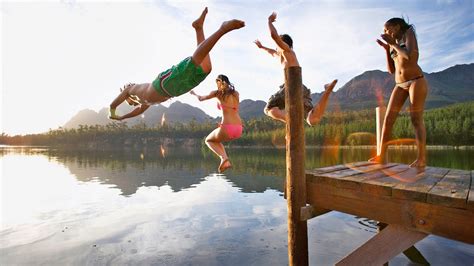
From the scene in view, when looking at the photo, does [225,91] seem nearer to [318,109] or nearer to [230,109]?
[230,109]

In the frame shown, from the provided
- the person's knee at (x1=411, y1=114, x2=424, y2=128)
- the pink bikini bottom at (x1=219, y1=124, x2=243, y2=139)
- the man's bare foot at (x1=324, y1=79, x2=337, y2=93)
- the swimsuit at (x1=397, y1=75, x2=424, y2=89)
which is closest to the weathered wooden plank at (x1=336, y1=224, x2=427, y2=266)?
the person's knee at (x1=411, y1=114, x2=424, y2=128)

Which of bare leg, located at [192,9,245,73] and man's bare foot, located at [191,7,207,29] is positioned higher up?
man's bare foot, located at [191,7,207,29]

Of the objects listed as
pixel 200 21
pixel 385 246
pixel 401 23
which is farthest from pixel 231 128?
pixel 401 23

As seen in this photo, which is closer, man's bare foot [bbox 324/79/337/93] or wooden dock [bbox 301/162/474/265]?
wooden dock [bbox 301/162/474/265]

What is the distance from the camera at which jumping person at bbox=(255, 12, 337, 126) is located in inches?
214

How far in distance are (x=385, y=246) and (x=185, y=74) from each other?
3.81m

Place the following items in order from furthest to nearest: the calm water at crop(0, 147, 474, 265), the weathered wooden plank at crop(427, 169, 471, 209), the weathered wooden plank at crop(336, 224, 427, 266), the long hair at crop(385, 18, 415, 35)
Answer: the calm water at crop(0, 147, 474, 265) < the long hair at crop(385, 18, 415, 35) < the weathered wooden plank at crop(336, 224, 427, 266) < the weathered wooden plank at crop(427, 169, 471, 209)

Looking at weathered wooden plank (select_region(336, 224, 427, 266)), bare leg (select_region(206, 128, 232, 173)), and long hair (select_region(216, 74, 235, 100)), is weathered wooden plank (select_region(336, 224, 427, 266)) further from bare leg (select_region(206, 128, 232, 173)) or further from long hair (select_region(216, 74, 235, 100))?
long hair (select_region(216, 74, 235, 100))

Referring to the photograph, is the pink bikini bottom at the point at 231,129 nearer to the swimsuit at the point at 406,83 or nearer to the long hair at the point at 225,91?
the long hair at the point at 225,91

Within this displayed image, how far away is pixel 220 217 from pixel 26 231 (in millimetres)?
10537

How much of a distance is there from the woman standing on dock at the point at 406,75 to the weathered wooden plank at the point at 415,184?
0.64 metres

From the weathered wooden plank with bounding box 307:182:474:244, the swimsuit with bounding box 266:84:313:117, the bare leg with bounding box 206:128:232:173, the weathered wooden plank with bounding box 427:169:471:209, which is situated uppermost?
the swimsuit with bounding box 266:84:313:117

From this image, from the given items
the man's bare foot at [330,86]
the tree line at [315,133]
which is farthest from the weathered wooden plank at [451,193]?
the tree line at [315,133]

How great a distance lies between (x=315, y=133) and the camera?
95.3m
